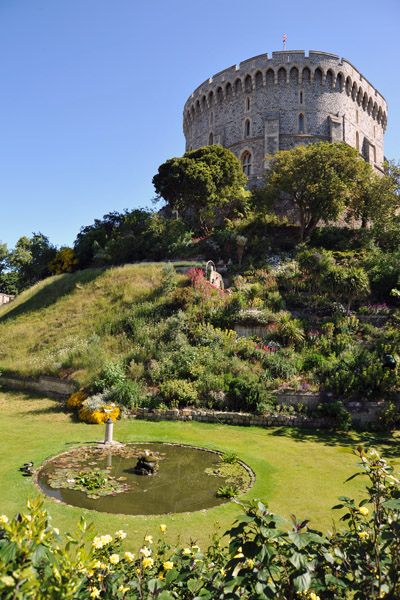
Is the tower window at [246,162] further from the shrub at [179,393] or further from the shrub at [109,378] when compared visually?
the shrub at [179,393]

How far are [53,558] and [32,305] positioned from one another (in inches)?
1027

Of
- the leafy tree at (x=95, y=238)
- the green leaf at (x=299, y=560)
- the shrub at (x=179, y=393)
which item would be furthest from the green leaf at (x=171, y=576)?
the leafy tree at (x=95, y=238)

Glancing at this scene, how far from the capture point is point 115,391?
12992mm

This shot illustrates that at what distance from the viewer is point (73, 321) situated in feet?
67.8

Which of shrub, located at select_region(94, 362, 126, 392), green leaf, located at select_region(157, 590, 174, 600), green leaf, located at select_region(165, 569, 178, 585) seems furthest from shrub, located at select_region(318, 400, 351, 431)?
green leaf, located at select_region(157, 590, 174, 600)

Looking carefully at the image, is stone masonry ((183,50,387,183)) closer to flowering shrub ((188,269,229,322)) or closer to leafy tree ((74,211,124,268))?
leafy tree ((74,211,124,268))

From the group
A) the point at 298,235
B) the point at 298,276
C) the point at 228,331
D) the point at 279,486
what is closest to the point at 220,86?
the point at 298,235

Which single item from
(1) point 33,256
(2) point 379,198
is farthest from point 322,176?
(1) point 33,256

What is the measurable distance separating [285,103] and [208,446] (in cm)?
4018

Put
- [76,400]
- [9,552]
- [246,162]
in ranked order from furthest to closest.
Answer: [246,162]
[76,400]
[9,552]

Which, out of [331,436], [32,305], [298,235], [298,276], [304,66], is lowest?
[331,436]

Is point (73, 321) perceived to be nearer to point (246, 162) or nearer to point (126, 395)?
point (126, 395)

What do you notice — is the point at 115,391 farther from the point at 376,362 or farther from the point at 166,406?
the point at 376,362

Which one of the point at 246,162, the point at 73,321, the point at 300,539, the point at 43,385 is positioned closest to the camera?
the point at 300,539
